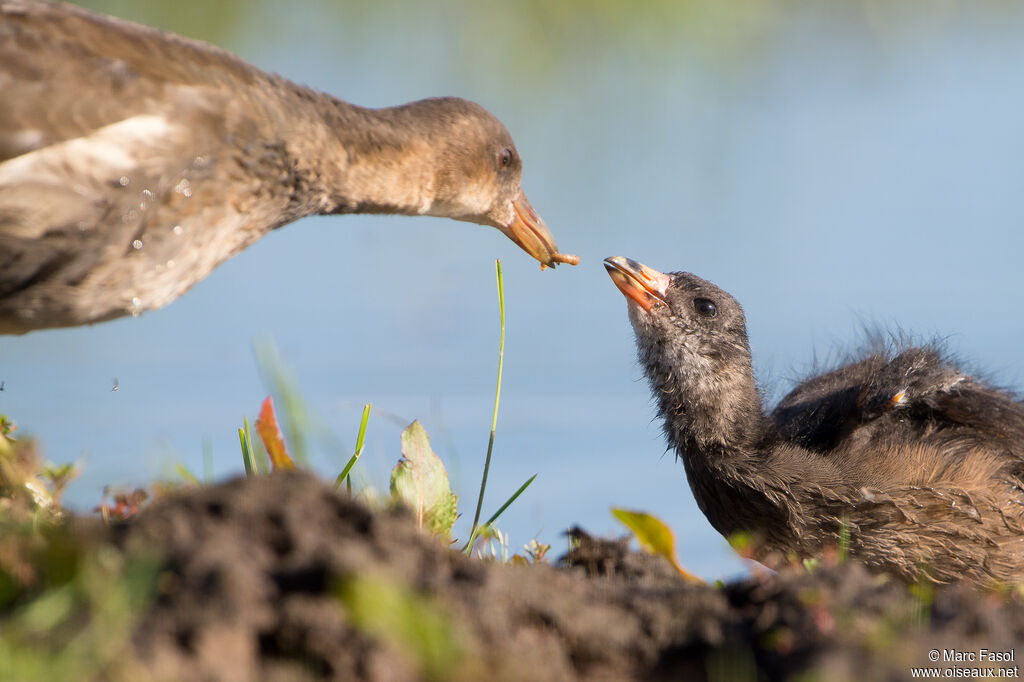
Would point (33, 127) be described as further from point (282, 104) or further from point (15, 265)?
point (282, 104)

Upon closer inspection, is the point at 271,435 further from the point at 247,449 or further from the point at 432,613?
the point at 432,613

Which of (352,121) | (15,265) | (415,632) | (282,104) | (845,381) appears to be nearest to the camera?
(415,632)

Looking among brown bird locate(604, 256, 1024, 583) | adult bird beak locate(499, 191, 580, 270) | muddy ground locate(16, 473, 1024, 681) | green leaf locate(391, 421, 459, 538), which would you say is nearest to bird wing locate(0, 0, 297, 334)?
green leaf locate(391, 421, 459, 538)

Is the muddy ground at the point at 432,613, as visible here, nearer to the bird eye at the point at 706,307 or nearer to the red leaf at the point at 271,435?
the red leaf at the point at 271,435

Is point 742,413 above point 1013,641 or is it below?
above

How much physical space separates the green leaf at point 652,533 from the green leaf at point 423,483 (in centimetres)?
63

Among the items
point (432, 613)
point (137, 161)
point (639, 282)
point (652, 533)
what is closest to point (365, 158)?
point (137, 161)

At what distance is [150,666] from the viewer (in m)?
1.63

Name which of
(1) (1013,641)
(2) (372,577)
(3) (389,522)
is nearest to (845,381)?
(1) (1013,641)

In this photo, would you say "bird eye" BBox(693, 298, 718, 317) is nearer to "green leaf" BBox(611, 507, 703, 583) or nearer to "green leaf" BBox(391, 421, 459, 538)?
"green leaf" BBox(391, 421, 459, 538)

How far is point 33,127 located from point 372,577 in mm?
2262

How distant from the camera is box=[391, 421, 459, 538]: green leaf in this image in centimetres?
342

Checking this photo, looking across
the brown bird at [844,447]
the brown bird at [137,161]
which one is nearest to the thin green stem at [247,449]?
the brown bird at [137,161]

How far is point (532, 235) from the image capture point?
5.21m
